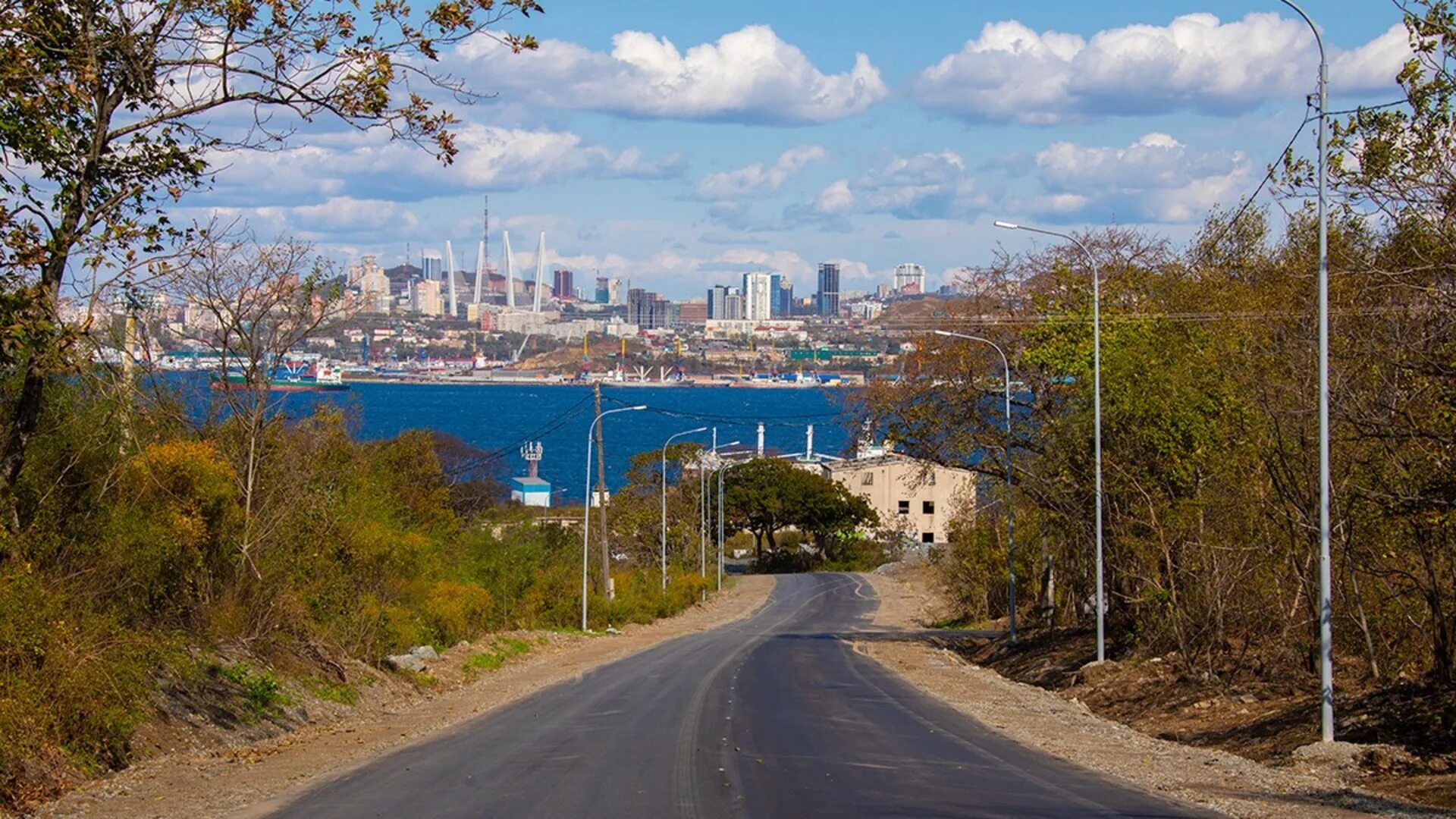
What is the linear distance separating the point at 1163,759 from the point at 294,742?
10700mm

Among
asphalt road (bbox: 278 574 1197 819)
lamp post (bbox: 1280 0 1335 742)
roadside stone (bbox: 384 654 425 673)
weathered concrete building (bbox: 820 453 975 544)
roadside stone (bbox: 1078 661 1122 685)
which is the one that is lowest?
weathered concrete building (bbox: 820 453 975 544)

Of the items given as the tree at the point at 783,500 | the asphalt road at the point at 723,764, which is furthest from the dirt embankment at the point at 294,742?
the tree at the point at 783,500

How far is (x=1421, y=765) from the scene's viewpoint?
14.2 meters

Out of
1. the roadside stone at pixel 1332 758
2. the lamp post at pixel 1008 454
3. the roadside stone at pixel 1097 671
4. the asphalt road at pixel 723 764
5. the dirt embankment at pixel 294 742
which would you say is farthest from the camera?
the lamp post at pixel 1008 454

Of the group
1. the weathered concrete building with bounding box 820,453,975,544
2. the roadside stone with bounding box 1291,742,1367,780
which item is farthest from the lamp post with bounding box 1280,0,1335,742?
the weathered concrete building with bounding box 820,453,975,544

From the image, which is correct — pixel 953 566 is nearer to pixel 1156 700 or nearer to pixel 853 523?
pixel 1156 700

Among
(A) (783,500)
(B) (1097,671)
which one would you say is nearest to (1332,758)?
(B) (1097,671)

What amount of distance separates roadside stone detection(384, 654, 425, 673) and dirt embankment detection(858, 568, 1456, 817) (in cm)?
→ 974

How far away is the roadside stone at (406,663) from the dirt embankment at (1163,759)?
9.74 meters

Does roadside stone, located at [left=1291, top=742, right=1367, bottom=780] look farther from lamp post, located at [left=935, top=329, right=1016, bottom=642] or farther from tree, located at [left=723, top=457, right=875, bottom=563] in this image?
tree, located at [left=723, top=457, right=875, bottom=563]

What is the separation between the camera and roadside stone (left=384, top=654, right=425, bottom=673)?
25953 mm

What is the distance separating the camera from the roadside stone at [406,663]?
26.0 metres

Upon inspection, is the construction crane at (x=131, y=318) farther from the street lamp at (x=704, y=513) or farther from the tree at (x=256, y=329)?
the street lamp at (x=704, y=513)

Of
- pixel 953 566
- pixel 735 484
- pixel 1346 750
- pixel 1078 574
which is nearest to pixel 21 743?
pixel 1346 750
